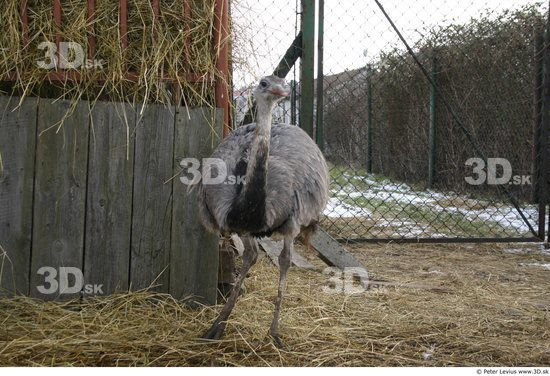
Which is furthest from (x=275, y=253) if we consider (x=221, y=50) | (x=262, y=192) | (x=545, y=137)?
(x=545, y=137)

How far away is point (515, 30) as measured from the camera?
8148 mm

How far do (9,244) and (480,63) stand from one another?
6804 millimetres

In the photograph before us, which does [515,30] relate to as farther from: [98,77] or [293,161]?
[98,77]

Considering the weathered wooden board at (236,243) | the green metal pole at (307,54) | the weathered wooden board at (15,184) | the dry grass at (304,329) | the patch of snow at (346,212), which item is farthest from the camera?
the patch of snow at (346,212)

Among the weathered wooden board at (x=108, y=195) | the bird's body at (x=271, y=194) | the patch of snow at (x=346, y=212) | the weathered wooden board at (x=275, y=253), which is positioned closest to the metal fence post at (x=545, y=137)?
the patch of snow at (x=346, y=212)

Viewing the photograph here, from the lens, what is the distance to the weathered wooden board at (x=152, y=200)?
379 cm

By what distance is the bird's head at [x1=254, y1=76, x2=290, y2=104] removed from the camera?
3352 mm

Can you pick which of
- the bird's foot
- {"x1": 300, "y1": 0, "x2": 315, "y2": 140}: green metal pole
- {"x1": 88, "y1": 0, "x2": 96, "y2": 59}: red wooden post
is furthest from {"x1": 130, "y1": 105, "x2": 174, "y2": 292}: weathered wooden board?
{"x1": 300, "y1": 0, "x2": 315, "y2": 140}: green metal pole

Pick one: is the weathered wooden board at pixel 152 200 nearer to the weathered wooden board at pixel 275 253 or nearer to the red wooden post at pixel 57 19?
the red wooden post at pixel 57 19

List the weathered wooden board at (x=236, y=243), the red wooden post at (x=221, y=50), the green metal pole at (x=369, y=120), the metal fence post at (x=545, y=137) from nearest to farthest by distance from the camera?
the red wooden post at (x=221, y=50), the weathered wooden board at (x=236, y=243), the metal fence post at (x=545, y=137), the green metal pole at (x=369, y=120)

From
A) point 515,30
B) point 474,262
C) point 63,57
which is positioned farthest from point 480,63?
point 63,57

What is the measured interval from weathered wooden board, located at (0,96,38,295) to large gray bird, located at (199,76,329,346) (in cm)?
101

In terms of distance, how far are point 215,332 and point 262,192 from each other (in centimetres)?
80

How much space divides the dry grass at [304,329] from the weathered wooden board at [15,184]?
21 centimetres
